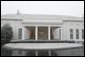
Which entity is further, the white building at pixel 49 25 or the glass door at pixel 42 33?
the glass door at pixel 42 33

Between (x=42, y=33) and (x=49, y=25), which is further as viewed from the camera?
(x=42, y=33)

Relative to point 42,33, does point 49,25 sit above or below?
above

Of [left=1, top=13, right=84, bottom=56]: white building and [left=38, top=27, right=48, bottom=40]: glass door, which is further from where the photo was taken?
[left=38, top=27, right=48, bottom=40]: glass door

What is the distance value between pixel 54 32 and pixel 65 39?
3.29m

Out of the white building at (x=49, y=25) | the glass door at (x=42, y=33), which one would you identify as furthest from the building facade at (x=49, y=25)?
the glass door at (x=42, y=33)

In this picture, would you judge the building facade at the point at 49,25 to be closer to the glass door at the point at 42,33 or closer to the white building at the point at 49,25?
the white building at the point at 49,25

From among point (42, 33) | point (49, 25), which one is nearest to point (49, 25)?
point (49, 25)

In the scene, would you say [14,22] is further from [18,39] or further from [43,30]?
[43,30]

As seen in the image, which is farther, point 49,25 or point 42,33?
point 42,33

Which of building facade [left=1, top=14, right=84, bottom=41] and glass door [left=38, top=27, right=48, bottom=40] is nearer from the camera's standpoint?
building facade [left=1, top=14, right=84, bottom=41]

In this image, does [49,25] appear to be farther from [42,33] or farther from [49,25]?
[42,33]

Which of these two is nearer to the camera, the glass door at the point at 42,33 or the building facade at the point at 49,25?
the building facade at the point at 49,25

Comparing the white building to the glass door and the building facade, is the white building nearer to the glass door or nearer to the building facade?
the building facade

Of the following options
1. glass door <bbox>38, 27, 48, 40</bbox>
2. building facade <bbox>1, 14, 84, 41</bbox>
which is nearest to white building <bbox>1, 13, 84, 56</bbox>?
building facade <bbox>1, 14, 84, 41</bbox>
